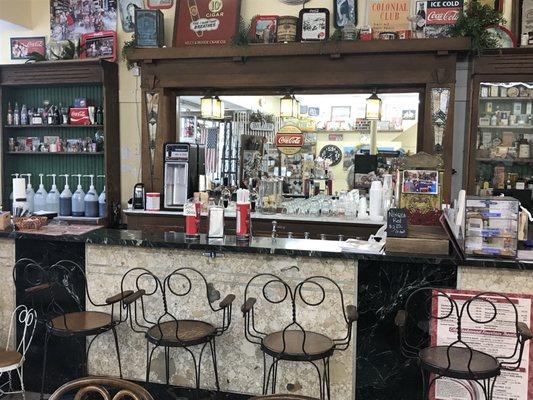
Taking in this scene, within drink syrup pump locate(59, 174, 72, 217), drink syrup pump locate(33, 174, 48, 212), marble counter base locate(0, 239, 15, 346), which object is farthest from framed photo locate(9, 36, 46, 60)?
marble counter base locate(0, 239, 15, 346)

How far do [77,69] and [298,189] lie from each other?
2.89m

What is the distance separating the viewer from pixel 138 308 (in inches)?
121

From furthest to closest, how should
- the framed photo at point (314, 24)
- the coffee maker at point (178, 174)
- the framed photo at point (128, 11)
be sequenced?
the framed photo at point (128, 11)
the coffee maker at point (178, 174)
the framed photo at point (314, 24)

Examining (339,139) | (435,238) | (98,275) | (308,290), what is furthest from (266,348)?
(339,139)

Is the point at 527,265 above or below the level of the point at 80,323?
above

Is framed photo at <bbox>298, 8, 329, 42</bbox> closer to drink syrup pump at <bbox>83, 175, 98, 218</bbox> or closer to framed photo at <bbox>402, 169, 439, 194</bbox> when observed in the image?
framed photo at <bbox>402, 169, 439, 194</bbox>

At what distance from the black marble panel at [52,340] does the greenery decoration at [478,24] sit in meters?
3.87

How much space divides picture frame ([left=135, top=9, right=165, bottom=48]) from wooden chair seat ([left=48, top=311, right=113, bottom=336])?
11.7ft

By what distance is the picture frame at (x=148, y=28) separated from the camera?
554 cm

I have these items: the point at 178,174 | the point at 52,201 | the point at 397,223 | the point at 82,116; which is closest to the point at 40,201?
the point at 52,201

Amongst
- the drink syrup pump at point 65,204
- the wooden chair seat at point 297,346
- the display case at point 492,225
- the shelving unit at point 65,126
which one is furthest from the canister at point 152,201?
the display case at point 492,225

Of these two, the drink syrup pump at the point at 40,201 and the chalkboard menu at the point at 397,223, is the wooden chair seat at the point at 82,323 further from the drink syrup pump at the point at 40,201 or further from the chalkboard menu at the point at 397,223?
the drink syrup pump at the point at 40,201

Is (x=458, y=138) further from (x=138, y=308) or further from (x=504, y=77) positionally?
(x=138, y=308)

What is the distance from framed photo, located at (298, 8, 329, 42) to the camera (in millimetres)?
5195
